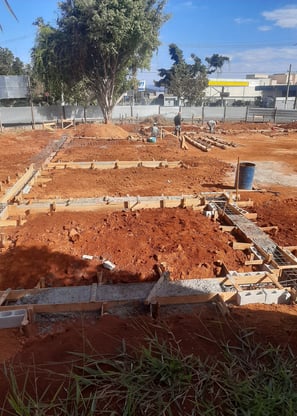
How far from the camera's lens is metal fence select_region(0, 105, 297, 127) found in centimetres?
2628

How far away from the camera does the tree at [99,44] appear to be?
19875 millimetres

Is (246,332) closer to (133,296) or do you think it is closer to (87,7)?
(133,296)

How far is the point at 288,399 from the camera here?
222cm

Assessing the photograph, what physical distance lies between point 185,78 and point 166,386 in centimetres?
4306

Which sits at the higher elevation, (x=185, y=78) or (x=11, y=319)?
(x=185, y=78)

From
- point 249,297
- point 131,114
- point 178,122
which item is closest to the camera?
point 249,297

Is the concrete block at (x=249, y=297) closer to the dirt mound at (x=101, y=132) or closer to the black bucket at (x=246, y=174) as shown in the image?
the black bucket at (x=246, y=174)

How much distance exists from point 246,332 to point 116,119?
3127 centimetres

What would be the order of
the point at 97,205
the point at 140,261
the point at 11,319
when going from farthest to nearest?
the point at 97,205, the point at 140,261, the point at 11,319

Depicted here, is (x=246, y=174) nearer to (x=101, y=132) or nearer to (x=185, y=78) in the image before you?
(x=101, y=132)

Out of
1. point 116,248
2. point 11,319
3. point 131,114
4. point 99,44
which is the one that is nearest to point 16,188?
point 116,248

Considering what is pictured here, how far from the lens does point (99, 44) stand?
20641 millimetres

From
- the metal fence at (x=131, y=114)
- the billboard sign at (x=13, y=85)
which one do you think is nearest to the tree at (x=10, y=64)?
the metal fence at (x=131, y=114)

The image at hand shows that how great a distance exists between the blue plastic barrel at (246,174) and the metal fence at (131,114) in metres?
19.1
